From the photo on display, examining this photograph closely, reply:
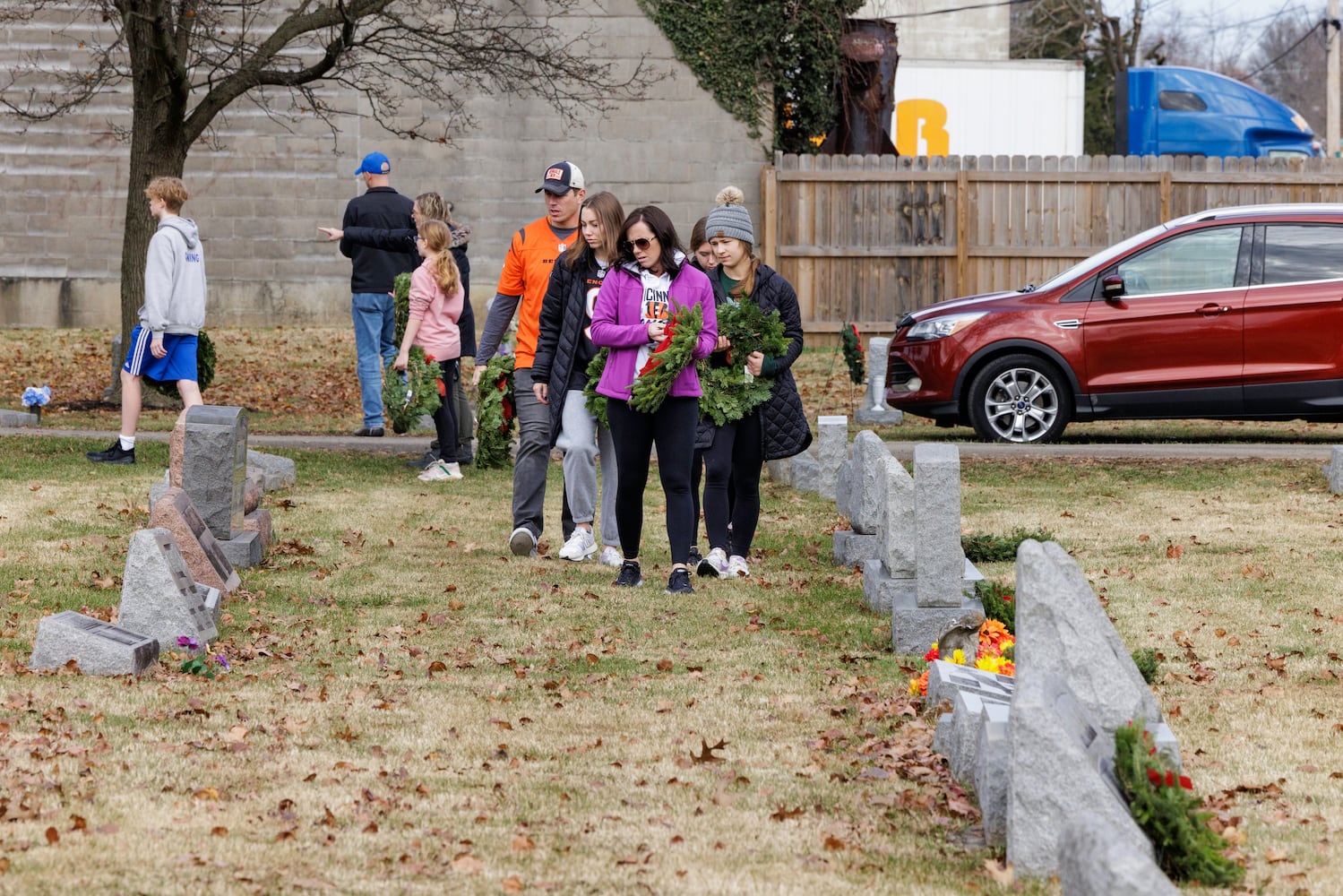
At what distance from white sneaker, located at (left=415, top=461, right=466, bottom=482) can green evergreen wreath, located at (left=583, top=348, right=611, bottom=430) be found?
12.5 feet

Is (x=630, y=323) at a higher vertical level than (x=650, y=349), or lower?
higher

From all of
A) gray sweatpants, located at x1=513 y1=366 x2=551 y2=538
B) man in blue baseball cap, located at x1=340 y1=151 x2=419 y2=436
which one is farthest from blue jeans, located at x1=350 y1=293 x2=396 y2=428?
gray sweatpants, located at x1=513 y1=366 x2=551 y2=538

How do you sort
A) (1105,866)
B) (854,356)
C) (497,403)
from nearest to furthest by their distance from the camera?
1. (1105,866)
2. (497,403)
3. (854,356)

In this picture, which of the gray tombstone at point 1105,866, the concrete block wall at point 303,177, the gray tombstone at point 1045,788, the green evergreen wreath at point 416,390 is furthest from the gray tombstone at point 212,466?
the concrete block wall at point 303,177

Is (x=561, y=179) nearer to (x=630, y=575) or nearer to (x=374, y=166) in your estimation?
(x=630, y=575)

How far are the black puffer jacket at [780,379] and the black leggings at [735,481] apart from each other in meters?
0.07

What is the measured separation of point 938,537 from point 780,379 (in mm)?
2050

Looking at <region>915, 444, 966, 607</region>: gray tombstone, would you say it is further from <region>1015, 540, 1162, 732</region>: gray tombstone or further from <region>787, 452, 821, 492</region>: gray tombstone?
<region>787, 452, 821, 492</region>: gray tombstone

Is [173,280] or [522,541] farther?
[173,280]

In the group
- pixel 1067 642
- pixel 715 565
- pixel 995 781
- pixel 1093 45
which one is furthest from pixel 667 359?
pixel 1093 45

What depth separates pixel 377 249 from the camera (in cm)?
1322

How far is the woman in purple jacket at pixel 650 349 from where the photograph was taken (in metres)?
7.97

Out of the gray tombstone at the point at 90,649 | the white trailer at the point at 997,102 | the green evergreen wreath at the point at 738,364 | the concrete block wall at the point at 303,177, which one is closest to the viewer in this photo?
the gray tombstone at the point at 90,649

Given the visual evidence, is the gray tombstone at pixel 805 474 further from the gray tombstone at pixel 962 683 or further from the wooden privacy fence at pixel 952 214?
the wooden privacy fence at pixel 952 214
